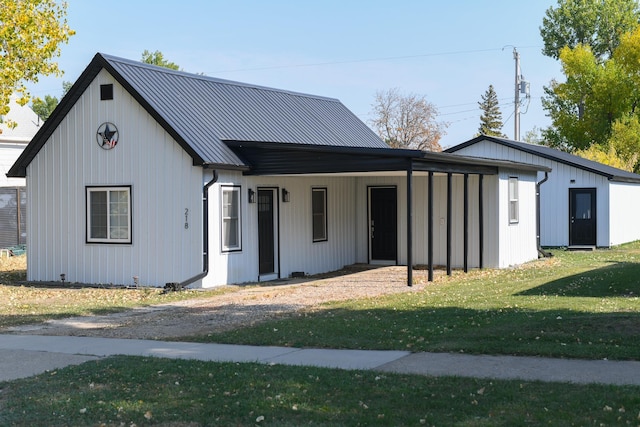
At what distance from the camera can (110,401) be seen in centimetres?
776

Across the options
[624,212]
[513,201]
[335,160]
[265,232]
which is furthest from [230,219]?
[624,212]

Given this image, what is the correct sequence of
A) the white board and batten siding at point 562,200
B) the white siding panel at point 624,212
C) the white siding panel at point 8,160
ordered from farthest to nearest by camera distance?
the white siding panel at point 624,212
the white siding panel at point 8,160
the white board and batten siding at point 562,200

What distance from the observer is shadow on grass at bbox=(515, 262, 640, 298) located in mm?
15219

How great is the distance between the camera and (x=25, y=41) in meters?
21.4

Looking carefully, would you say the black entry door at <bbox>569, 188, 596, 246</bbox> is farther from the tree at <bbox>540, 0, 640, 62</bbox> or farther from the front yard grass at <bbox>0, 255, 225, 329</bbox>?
the tree at <bbox>540, 0, 640, 62</bbox>

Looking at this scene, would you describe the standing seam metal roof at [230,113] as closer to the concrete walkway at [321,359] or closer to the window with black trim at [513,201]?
the window with black trim at [513,201]

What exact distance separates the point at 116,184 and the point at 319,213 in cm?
555

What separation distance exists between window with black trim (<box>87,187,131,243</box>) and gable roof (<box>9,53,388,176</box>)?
1969 mm

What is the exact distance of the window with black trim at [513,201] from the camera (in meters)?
23.1

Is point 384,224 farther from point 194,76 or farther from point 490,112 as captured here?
point 490,112

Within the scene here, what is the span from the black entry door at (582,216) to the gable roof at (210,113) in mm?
9147

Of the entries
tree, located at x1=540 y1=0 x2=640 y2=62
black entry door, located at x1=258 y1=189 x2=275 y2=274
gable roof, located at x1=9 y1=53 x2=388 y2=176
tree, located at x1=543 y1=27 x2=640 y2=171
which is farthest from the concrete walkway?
tree, located at x1=540 y1=0 x2=640 y2=62

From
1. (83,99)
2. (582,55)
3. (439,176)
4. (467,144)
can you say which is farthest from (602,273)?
(582,55)

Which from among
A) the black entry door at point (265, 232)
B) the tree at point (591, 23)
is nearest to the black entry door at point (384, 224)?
the black entry door at point (265, 232)
